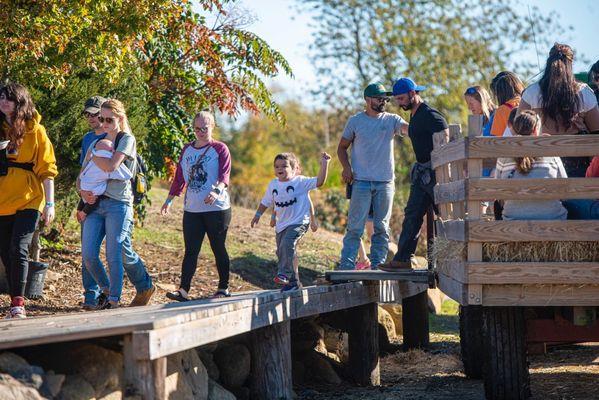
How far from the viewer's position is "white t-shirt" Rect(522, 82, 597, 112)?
7.70 m

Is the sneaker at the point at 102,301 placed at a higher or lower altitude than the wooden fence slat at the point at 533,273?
lower

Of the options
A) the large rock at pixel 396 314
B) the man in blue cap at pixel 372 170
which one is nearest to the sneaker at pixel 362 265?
the man in blue cap at pixel 372 170

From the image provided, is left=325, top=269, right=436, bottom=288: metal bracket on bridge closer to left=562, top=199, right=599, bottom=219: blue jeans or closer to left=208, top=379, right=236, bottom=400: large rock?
left=562, top=199, right=599, bottom=219: blue jeans

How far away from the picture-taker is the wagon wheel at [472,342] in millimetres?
8789

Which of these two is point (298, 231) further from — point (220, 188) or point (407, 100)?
point (407, 100)

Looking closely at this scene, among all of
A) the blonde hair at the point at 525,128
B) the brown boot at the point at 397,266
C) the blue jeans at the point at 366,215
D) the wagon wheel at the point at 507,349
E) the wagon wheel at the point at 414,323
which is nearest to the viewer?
the blonde hair at the point at 525,128

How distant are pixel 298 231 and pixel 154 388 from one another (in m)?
3.48

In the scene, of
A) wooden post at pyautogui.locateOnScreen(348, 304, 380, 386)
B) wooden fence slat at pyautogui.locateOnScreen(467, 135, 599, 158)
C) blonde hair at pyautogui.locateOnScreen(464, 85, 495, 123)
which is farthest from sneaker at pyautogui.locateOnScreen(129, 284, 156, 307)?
blonde hair at pyautogui.locateOnScreen(464, 85, 495, 123)

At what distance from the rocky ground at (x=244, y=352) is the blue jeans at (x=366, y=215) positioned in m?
0.95

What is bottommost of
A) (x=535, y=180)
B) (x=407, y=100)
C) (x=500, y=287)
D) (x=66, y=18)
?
(x=500, y=287)

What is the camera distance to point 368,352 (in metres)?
9.41

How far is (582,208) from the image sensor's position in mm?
6938

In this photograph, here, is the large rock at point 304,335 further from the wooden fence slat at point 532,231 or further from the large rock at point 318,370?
the wooden fence slat at point 532,231

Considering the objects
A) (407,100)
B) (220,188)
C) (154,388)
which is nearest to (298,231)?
(220,188)
